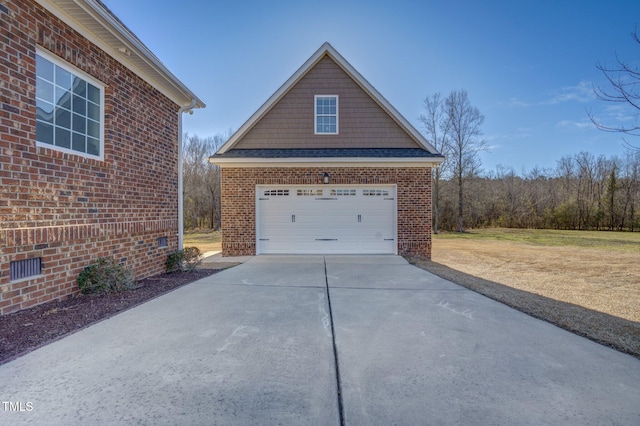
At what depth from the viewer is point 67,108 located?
4703 mm

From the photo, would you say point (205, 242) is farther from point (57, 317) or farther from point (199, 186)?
point (57, 317)

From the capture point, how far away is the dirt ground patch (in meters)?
3.99

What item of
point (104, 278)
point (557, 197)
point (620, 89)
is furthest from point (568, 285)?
point (557, 197)

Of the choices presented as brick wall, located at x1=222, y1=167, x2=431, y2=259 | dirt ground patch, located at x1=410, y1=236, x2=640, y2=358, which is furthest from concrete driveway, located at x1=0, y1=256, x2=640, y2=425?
brick wall, located at x1=222, y1=167, x2=431, y2=259

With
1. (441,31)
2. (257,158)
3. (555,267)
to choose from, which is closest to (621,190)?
(555,267)

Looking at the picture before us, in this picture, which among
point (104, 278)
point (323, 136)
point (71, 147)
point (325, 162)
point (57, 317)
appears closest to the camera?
point (57, 317)

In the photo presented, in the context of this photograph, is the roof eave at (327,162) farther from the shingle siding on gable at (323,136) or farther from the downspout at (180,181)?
the downspout at (180,181)

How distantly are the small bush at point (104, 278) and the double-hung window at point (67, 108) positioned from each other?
1.83 meters

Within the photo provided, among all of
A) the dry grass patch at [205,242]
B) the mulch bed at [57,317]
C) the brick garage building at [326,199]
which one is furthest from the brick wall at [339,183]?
the mulch bed at [57,317]

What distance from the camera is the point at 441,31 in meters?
10.4

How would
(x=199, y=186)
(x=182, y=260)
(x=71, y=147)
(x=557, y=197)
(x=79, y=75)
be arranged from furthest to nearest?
(x=199, y=186) → (x=557, y=197) → (x=182, y=260) → (x=79, y=75) → (x=71, y=147)

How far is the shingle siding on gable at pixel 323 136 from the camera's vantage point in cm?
1080

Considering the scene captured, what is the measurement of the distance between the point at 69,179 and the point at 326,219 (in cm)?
703

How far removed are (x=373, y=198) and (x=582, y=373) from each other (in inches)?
310
